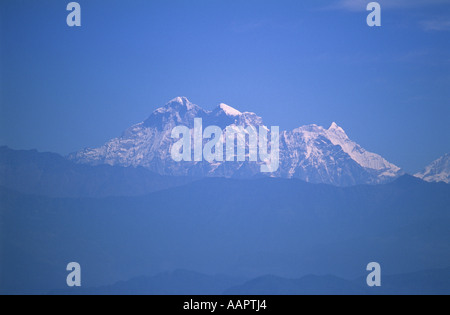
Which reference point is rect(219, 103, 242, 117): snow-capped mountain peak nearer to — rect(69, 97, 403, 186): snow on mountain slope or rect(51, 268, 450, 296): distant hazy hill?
rect(69, 97, 403, 186): snow on mountain slope

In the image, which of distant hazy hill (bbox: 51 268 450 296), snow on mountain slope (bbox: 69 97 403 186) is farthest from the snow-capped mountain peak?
distant hazy hill (bbox: 51 268 450 296)

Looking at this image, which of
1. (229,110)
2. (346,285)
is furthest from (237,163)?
(346,285)

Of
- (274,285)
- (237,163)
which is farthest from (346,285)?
(237,163)

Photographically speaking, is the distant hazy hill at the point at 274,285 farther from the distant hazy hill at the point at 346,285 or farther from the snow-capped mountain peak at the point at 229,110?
the snow-capped mountain peak at the point at 229,110

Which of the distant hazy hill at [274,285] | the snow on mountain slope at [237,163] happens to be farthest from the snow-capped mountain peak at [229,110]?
the distant hazy hill at [274,285]

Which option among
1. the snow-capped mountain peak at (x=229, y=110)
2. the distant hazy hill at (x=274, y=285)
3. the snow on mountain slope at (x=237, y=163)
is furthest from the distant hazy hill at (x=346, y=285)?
the snow-capped mountain peak at (x=229, y=110)

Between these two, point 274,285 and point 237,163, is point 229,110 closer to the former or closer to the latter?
point 237,163

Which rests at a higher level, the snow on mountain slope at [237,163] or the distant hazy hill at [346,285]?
the snow on mountain slope at [237,163]

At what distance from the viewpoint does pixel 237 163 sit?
21.2 metres

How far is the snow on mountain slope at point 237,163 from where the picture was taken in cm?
2114

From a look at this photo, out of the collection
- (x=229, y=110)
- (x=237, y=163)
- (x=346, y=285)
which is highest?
(x=229, y=110)

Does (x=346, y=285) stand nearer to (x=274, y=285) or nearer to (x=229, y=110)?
(x=274, y=285)

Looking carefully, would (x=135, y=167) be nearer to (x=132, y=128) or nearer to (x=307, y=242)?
(x=132, y=128)

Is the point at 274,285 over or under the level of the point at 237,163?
under
